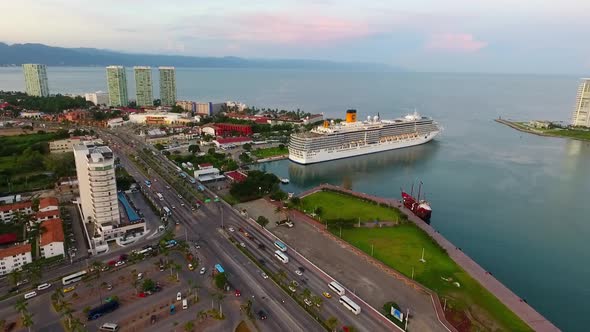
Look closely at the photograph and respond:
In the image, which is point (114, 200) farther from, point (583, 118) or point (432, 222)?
point (583, 118)

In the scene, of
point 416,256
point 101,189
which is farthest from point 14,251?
point 416,256

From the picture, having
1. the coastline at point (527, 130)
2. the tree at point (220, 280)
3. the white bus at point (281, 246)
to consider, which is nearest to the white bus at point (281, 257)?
the white bus at point (281, 246)

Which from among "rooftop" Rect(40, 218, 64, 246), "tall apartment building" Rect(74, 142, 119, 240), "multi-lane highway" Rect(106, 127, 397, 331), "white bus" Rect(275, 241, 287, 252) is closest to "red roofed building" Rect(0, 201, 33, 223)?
"rooftop" Rect(40, 218, 64, 246)

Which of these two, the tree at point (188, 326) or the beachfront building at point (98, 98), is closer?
the tree at point (188, 326)

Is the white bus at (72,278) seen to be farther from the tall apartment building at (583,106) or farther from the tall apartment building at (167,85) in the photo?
the tall apartment building at (583,106)

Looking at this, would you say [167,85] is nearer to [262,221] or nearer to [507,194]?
[262,221]

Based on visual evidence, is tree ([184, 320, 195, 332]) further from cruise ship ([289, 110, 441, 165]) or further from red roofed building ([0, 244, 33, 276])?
cruise ship ([289, 110, 441, 165])

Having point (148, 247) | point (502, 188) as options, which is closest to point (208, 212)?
Answer: point (148, 247)
